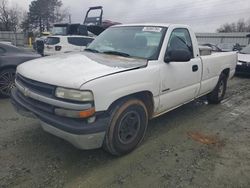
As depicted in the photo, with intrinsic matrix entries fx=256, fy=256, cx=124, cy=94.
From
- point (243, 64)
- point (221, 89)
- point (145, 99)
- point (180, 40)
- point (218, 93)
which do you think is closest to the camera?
point (145, 99)

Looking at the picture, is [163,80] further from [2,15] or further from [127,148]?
[2,15]

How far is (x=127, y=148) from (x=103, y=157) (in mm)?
343

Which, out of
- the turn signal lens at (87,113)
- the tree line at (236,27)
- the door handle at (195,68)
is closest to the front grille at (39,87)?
the turn signal lens at (87,113)

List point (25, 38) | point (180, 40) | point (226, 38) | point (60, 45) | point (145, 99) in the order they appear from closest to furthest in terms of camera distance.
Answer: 1. point (145, 99)
2. point (180, 40)
3. point (60, 45)
4. point (25, 38)
5. point (226, 38)

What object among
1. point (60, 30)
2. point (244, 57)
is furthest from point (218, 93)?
point (60, 30)

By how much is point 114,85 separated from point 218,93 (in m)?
3.84

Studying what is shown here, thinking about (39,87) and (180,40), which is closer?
(39,87)

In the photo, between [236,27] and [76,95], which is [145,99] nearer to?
[76,95]

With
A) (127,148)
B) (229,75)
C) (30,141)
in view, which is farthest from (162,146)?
(229,75)

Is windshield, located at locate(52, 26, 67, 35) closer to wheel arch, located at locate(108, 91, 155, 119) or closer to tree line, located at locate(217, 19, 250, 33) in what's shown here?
wheel arch, located at locate(108, 91, 155, 119)

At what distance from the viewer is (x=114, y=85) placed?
2.98m

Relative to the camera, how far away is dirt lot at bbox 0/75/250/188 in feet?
9.65

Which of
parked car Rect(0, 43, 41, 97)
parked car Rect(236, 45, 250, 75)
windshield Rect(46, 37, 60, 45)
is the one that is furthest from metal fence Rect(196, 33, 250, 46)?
parked car Rect(0, 43, 41, 97)

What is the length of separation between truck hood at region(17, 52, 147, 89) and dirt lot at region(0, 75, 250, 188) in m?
1.05
